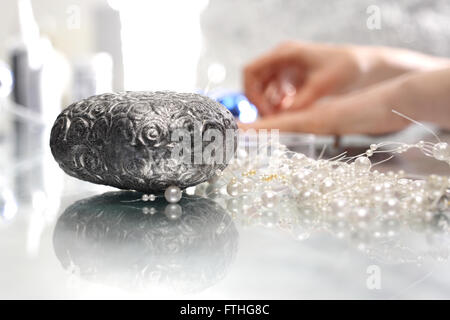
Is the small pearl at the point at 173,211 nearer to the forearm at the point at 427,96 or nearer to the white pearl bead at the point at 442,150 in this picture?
the white pearl bead at the point at 442,150

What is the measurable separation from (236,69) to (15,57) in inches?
46.3

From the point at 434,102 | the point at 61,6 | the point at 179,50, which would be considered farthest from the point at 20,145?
the point at 61,6

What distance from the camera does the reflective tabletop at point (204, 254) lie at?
20 centimetres

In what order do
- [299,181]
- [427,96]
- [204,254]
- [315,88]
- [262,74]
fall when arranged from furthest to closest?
[262,74] < [315,88] < [427,96] < [299,181] < [204,254]

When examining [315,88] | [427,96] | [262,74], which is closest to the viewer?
[427,96]

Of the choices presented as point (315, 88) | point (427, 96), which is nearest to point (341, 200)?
Result: point (427, 96)

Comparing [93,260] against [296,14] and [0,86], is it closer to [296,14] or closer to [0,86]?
[0,86]

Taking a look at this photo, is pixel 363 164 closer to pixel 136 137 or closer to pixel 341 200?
pixel 341 200

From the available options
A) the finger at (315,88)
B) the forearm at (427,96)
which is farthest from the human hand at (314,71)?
the forearm at (427,96)

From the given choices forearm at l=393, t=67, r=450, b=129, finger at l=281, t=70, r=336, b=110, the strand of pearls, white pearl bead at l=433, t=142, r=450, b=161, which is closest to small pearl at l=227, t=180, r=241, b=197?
the strand of pearls

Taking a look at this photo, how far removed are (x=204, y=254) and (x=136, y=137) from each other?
115 mm

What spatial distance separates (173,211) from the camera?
1.09 feet

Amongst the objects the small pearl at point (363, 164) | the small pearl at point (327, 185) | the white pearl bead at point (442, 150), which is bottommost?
the small pearl at point (327, 185)

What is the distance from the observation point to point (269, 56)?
102 cm
